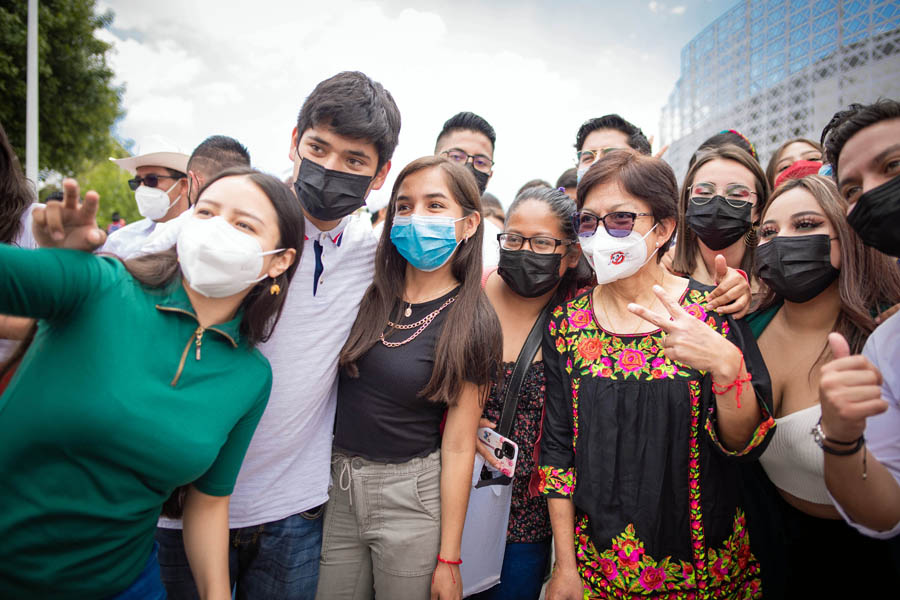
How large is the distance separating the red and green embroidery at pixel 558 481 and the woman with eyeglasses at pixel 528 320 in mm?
172

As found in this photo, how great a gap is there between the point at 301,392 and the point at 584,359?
1398 millimetres

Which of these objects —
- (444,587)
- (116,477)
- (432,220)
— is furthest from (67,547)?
(432,220)

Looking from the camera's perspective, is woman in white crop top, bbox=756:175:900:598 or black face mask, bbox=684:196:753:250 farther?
black face mask, bbox=684:196:753:250

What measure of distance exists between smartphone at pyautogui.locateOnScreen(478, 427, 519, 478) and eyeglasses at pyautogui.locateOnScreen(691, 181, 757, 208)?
1.98 m

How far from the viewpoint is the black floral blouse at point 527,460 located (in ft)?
7.77

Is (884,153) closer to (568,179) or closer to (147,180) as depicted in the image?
(568,179)

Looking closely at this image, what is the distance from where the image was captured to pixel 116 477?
1.44 meters

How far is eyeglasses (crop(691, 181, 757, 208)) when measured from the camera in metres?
2.79

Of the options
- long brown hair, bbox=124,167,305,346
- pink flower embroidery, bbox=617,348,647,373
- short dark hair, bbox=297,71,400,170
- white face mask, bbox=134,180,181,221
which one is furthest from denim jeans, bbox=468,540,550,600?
white face mask, bbox=134,180,181,221

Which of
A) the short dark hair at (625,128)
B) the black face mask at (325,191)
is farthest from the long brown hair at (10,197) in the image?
the short dark hair at (625,128)

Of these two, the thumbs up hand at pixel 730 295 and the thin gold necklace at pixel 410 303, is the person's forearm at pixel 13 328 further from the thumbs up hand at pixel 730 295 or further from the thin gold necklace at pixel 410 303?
the thumbs up hand at pixel 730 295

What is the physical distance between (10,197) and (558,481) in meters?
3.04

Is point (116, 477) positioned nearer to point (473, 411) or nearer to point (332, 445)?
point (332, 445)

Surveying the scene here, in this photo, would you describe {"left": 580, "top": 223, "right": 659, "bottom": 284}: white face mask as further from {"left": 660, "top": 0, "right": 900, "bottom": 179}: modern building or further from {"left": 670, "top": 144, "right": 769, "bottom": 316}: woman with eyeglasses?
{"left": 660, "top": 0, "right": 900, "bottom": 179}: modern building
